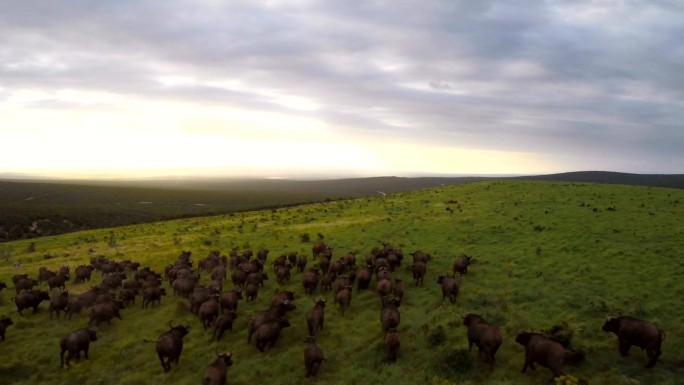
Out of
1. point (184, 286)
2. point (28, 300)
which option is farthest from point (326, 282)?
point (28, 300)

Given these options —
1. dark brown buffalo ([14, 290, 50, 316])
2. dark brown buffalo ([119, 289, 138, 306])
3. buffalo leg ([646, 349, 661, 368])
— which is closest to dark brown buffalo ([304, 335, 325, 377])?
buffalo leg ([646, 349, 661, 368])

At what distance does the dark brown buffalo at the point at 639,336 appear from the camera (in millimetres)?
13062

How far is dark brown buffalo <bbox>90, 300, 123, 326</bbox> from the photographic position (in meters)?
19.4

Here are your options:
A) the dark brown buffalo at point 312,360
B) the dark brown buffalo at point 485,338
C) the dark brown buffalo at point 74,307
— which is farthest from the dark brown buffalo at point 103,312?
the dark brown buffalo at point 485,338

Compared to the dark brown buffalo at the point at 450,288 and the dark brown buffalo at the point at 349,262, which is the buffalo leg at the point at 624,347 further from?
the dark brown buffalo at the point at 349,262

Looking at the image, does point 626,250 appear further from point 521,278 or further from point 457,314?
point 457,314

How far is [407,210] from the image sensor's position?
160ft

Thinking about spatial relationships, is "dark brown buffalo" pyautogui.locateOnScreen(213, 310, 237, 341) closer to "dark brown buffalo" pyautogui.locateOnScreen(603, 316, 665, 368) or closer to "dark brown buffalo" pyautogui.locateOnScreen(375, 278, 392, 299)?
"dark brown buffalo" pyautogui.locateOnScreen(375, 278, 392, 299)

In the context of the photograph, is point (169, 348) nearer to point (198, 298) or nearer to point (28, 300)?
point (198, 298)

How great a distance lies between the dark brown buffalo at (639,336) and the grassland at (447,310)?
13.9 inches

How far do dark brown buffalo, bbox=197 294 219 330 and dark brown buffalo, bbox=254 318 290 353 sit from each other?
3.28 meters

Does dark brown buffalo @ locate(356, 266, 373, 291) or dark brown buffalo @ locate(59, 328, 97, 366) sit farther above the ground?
dark brown buffalo @ locate(356, 266, 373, 291)

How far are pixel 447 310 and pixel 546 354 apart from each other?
18.5ft

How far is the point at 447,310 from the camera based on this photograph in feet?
59.5
